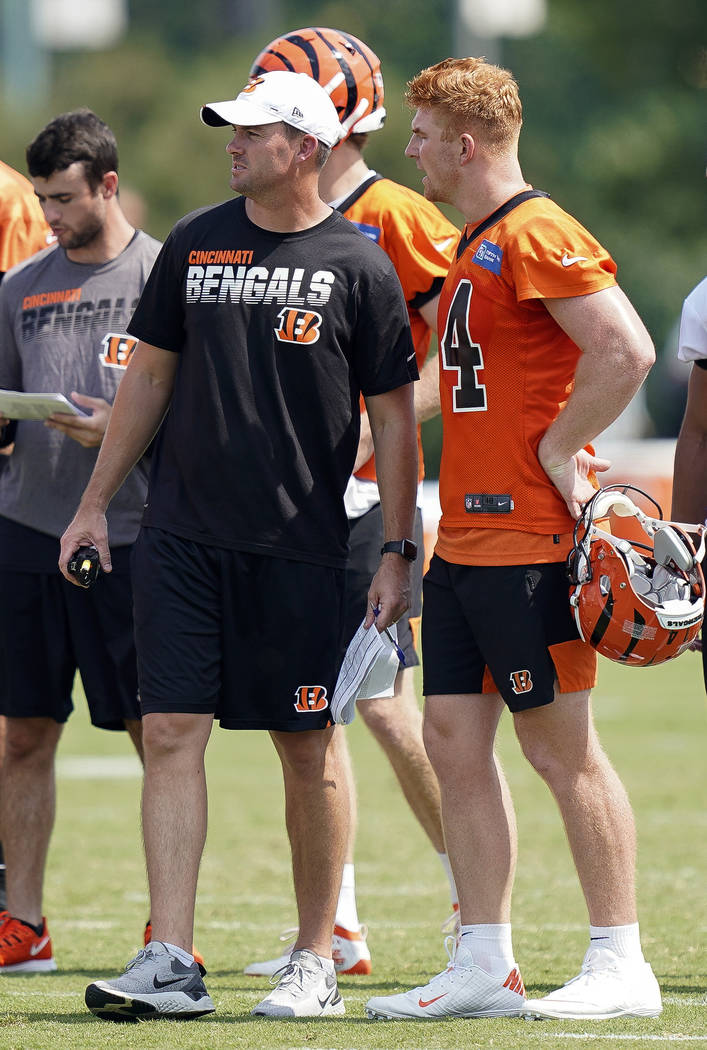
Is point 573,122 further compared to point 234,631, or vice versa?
point 573,122

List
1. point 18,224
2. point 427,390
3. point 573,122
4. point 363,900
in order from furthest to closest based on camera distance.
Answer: point 573,122 → point 363,900 → point 18,224 → point 427,390

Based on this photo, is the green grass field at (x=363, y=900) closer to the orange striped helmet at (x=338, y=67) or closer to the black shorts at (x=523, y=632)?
the black shorts at (x=523, y=632)

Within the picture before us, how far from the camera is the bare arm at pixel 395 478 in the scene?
501 cm

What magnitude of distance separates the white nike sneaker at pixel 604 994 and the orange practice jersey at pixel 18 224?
322 centimetres

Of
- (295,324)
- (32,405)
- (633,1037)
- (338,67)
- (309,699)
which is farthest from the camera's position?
(338,67)

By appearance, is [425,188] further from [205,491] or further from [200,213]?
[205,491]

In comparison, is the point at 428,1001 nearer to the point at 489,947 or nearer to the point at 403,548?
the point at 489,947

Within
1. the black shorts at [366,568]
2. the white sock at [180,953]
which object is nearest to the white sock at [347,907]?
the black shorts at [366,568]

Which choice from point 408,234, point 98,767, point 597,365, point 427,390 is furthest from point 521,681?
point 98,767

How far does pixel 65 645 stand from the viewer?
19.4 ft

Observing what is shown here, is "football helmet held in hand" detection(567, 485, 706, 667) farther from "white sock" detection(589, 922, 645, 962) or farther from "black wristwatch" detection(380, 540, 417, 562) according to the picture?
"white sock" detection(589, 922, 645, 962)

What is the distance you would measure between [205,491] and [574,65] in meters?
41.5

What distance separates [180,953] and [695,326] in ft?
6.78

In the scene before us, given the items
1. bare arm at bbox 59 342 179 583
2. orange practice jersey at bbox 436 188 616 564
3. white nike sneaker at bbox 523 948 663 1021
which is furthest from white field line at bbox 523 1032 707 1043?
bare arm at bbox 59 342 179 583
